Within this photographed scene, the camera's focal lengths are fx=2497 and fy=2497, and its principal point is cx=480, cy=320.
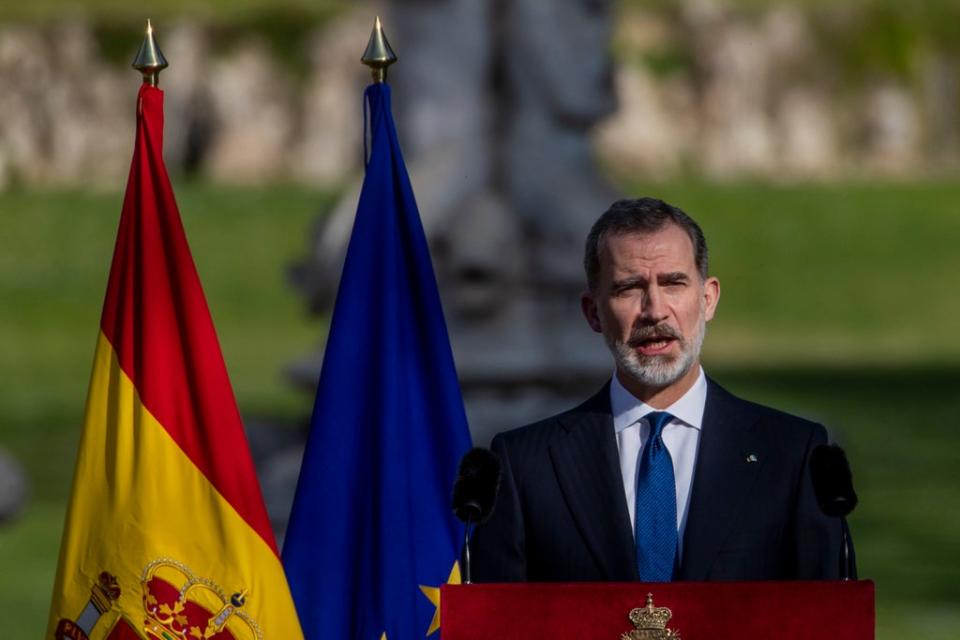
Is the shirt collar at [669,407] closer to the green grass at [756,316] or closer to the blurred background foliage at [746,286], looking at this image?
the blurred background foliage at [746,286]

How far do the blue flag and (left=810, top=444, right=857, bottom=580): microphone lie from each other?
4.95 ft

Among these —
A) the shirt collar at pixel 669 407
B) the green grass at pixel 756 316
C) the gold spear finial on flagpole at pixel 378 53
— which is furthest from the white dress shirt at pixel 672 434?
the green grass at pixel 756 316

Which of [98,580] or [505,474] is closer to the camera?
[505,474]

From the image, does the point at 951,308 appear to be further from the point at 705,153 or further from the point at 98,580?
the point at 98,580

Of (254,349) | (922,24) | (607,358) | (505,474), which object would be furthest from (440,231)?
(922,24)

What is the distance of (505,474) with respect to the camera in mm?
4129

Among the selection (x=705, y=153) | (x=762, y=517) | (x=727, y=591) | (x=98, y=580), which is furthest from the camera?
(x=705, y=153)

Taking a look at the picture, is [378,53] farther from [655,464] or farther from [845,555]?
[845,555]

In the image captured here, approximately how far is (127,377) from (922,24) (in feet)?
81.7

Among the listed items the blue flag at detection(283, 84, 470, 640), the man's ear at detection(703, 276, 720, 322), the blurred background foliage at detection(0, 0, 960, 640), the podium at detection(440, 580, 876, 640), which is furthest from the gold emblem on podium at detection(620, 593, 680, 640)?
the blurred background foliage at detection(0, 0, 960, 640)

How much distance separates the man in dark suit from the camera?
3.98m

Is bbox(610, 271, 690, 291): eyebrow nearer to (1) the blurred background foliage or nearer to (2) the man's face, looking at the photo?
(2) the man's face

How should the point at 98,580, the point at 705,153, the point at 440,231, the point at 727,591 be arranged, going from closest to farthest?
the point at 727,591
the point at 98,580
the point at 440,231
the point at 705,153

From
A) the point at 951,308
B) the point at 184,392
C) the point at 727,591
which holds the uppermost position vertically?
the point at 951,308
